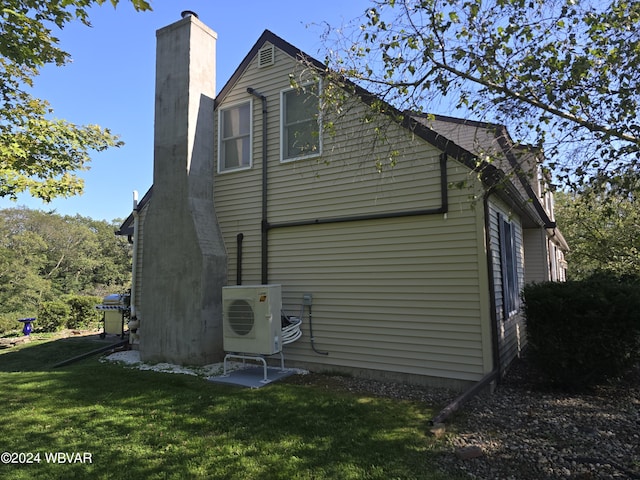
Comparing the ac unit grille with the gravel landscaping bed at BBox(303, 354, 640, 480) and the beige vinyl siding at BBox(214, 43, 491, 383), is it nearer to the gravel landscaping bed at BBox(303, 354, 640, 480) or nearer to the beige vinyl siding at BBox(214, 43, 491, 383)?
the beige vinyl siding at BBox(214, 43, 491, 383)

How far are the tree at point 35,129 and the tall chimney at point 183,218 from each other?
1869 mm

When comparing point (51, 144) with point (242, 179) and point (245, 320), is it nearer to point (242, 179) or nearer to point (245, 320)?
point (242, 179)

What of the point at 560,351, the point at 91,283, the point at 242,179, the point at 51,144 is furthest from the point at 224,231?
the point at 91,283

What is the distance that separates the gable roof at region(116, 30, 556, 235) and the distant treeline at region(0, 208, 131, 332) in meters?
18.4

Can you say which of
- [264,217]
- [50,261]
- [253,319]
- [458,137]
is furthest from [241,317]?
[50,261]

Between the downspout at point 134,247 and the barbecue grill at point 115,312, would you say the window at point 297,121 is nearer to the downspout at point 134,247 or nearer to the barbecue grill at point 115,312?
the downspout at point 134,247

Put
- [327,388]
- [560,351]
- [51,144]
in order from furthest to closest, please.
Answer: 1. [51,144]
2. [327,388]
3. [560,351]

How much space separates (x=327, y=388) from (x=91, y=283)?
33932 millimetres

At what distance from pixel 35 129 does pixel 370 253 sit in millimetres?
8142

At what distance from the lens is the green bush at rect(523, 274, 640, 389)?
15.9 ft

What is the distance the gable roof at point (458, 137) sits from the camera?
187 inches

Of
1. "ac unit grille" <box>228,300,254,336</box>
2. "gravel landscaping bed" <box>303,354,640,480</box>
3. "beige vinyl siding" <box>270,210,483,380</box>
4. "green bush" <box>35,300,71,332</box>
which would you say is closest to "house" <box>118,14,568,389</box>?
"beige vinyl siding" <box>270,210,483,380</box>

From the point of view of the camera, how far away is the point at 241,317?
6.22 m

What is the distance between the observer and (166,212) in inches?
294
